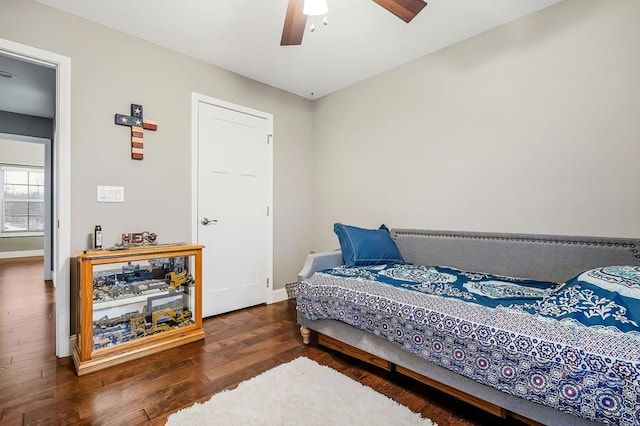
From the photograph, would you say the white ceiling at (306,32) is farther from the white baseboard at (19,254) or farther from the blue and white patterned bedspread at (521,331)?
the white baseboard at (19,254)

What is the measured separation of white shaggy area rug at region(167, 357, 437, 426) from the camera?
1.45m

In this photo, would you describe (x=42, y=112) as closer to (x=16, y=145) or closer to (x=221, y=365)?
(x=16, y=145)

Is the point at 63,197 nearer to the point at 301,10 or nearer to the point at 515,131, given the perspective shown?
the point at 301,10

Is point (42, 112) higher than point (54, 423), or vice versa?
point (42, 112)

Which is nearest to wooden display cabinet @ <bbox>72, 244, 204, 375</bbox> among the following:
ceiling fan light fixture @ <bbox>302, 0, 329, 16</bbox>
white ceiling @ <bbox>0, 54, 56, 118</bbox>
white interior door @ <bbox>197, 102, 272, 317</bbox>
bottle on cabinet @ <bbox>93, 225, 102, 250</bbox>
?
bottle on cabinet @ <bbox>93, 225, 102, 250</bbox>

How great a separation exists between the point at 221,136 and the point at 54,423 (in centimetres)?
242

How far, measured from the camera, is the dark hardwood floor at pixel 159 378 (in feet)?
4.98

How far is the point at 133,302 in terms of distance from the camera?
7.47ft

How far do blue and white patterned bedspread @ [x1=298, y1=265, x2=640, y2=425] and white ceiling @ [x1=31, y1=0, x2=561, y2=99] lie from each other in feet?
6.34

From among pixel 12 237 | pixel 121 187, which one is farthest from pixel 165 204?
pixel 12 237

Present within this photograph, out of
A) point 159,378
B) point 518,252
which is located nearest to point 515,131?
point 518,252

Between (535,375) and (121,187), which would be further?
(121,187)

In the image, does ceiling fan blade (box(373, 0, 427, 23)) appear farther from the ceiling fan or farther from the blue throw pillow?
the blue throw pillow

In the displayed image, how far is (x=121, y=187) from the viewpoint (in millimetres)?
2414
